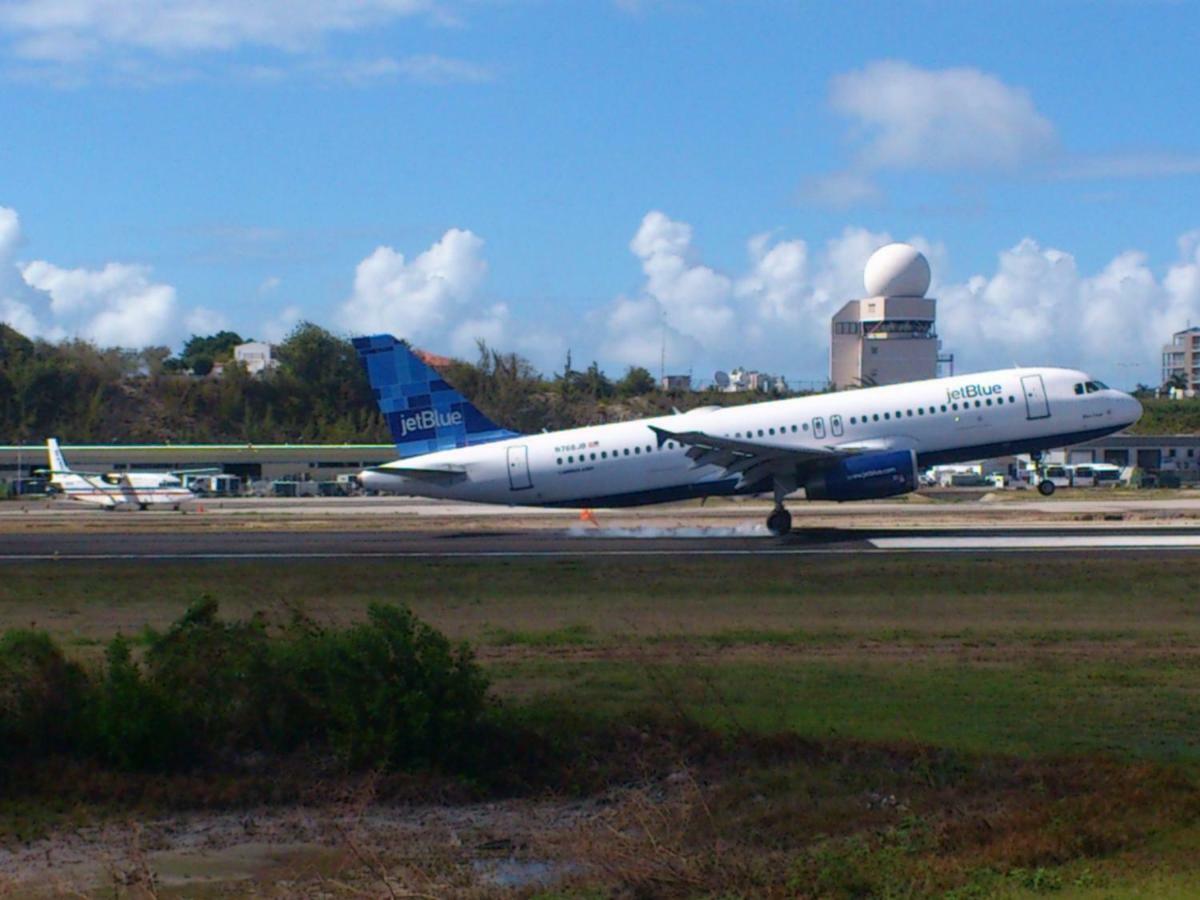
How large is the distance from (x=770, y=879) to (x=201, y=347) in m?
184

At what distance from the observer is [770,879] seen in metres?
10.9

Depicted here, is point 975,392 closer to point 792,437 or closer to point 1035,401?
point 1035,401

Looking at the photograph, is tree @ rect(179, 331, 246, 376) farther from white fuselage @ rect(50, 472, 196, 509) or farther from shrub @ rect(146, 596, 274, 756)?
shrub @ rect(146, 596, 274, 756)

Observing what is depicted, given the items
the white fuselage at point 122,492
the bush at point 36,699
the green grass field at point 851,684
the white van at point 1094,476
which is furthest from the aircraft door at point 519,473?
the white van at point 1094,476

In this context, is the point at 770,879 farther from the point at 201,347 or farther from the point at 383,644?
the point at 201,347

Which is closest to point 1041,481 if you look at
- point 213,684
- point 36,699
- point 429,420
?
point 429,420

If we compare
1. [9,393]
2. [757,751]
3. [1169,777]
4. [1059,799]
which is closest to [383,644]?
[757,751]

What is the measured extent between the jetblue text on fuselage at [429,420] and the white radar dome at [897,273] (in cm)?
8133

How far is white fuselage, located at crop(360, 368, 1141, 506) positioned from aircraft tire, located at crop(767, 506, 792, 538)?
33.7 inches

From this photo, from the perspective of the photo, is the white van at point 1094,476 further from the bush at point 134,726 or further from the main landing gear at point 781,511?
the bush at point 134,726

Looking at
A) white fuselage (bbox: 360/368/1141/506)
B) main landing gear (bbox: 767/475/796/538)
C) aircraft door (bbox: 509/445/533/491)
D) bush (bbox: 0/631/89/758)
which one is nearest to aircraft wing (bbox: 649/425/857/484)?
main landing gear (bbox: 767/475/796/538)

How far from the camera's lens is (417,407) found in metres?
44.1

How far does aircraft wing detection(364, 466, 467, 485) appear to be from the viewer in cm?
4253

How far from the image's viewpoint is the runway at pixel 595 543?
36281 mm
